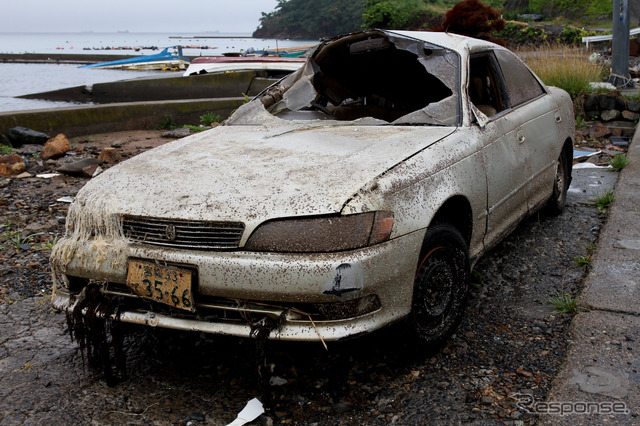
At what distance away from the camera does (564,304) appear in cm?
330

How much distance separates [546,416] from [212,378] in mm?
1500

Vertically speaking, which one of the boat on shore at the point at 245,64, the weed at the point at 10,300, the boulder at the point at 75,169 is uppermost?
the boat on shore at the point at 245,64

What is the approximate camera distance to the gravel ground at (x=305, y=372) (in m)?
2.50

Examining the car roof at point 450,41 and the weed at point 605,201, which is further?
the weed at point 605,201

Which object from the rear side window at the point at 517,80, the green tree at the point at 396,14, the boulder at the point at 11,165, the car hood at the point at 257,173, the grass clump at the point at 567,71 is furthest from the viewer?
the green tree at the point at 396,14

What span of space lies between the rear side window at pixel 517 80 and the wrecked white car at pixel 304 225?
428 mm

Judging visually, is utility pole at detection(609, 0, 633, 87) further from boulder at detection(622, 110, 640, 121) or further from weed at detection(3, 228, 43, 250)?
weed at detection(3, 228, 43, 250)

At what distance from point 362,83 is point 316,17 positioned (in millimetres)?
76286

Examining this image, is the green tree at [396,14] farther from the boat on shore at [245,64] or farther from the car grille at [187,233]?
the car grille at [187,233]

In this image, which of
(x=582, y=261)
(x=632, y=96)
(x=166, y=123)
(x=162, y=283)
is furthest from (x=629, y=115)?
(x=162, y=283)

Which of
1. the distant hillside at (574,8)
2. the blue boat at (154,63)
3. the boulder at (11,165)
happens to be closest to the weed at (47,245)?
the boulder at (11,165)

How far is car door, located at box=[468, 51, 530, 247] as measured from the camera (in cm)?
338

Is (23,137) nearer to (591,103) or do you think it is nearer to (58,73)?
(591,103)

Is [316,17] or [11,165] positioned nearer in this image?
[11,165]
